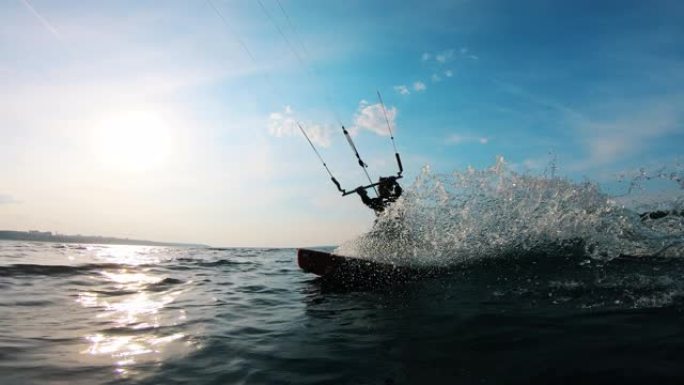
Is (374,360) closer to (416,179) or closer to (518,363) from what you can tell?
(518,363)

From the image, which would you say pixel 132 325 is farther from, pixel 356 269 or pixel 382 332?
pixel 356 269

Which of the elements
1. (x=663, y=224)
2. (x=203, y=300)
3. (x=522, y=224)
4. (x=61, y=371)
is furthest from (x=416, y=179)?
(x=61, y=371)

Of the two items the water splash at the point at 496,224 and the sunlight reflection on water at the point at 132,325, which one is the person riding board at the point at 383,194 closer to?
the water splash at the point at 496,224

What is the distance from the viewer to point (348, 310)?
27.5 feet

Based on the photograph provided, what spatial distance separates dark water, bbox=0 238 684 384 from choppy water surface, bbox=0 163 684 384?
0.11 ft

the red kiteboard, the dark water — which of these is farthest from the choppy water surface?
the red kiteboard

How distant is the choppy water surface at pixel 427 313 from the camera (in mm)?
4656

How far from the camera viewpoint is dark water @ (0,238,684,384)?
454 centimetres

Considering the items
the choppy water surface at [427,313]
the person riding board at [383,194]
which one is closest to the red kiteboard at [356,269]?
the choppy water surface at [427,313]

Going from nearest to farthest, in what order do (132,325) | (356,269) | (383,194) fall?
(132,325) → (356,269) → (383,194)

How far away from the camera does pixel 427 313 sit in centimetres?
739

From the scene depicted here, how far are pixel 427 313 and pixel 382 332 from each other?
4.48 ft

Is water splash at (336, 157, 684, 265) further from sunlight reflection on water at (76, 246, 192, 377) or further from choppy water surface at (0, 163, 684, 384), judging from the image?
sunlight reflection on water at (76, 246, 192, 377)

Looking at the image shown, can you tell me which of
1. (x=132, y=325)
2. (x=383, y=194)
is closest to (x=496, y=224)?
(x=383, y=194)
